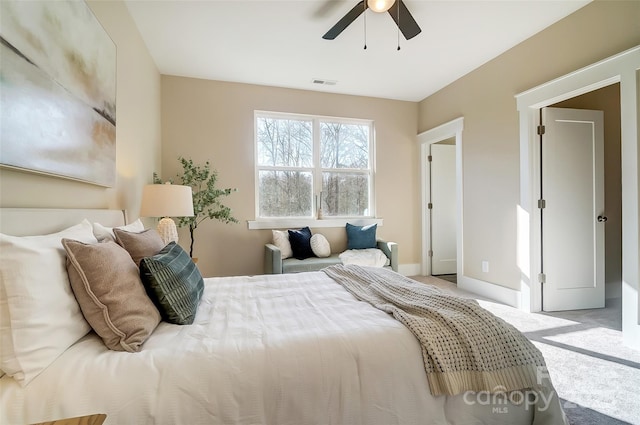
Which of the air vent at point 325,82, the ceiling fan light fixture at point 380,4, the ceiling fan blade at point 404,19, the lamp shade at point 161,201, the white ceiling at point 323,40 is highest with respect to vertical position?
the air vent at point 325,82

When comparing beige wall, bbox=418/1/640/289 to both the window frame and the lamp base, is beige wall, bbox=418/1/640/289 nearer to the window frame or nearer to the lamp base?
the window frame

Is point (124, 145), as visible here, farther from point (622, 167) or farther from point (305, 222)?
point (622, 167)

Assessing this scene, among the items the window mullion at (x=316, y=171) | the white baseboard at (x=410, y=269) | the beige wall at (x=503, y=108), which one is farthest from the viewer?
the white baseboard at (x=410, y=269)

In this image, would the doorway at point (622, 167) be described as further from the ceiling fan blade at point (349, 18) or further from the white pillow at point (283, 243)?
the white pillow at point (283, 243)

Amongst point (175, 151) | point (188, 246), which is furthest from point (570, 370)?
point (175, 151)

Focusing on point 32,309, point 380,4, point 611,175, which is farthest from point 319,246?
point 611,175

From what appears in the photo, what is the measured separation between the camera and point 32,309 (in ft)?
2.81

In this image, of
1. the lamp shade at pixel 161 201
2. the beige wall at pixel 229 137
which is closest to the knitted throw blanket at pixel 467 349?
the lamp shade at pixel 161 201

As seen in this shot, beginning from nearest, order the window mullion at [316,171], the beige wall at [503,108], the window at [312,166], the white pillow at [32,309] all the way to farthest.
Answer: the white pillow at [32,309], the beige wall at [503,108], the window at [312,166], the window mullion at [316,171]

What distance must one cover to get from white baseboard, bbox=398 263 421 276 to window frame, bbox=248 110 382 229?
32.1 inches

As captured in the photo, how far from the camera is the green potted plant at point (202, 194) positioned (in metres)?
3.40

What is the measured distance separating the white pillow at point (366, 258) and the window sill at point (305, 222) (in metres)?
0.59

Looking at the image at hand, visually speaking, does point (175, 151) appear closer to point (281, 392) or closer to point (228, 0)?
point (228, 0)

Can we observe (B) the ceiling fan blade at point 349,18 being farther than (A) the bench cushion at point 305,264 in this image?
No
